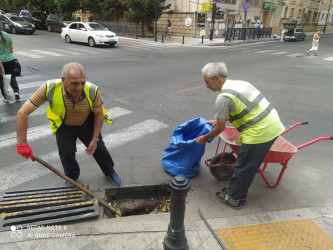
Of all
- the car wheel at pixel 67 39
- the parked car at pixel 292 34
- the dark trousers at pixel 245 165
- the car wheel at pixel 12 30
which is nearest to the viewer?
the dark trousers at pixel 245 165

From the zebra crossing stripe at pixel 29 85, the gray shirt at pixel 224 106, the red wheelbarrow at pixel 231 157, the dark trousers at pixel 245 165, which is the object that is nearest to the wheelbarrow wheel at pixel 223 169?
the red wheelbarrow at pixel 231 157

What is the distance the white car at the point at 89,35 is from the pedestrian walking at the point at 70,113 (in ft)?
50.8

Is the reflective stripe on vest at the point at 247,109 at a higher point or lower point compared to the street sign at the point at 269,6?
lower

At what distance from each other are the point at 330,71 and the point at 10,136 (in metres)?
13.1

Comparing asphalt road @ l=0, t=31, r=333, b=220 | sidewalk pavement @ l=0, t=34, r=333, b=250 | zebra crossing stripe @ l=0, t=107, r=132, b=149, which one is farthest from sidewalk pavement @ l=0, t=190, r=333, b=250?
zebra crossing stripe @ l=0, t=107, r=132, b=149

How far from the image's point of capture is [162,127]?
5.41m

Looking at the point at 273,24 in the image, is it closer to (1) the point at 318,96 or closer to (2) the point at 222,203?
(1) the point at 318,96

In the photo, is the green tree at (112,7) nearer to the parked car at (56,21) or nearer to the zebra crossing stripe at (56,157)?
the parked car at (56,21)

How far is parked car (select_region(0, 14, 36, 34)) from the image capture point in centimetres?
2189

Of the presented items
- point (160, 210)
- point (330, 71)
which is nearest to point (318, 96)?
point (330, 71)

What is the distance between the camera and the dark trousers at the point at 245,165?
2.86 metres

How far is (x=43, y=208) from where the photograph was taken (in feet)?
9.55

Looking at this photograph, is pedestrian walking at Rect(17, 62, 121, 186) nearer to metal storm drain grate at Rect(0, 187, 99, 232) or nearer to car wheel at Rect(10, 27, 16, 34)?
metal storm drain grate at Rect(0, 187, 99, 232)

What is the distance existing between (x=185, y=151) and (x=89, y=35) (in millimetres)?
16422
